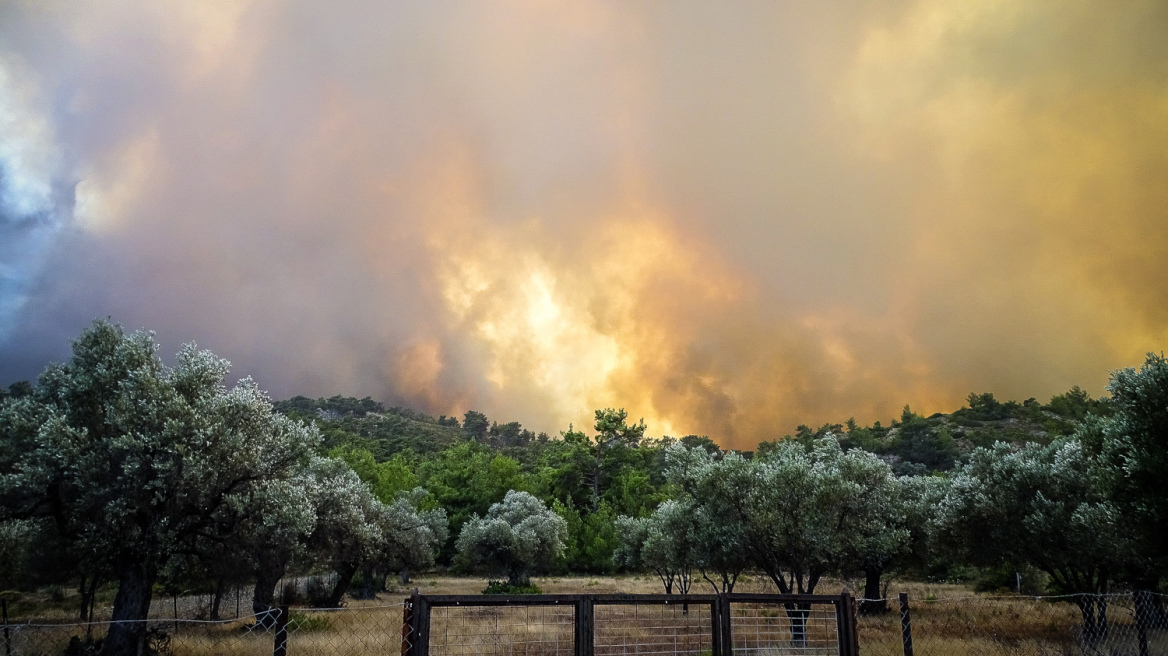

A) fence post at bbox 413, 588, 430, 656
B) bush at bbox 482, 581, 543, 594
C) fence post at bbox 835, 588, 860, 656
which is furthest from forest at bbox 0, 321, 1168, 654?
fence post at bbox 413, 588, 430, 656

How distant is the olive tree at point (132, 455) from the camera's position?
16.7 metres

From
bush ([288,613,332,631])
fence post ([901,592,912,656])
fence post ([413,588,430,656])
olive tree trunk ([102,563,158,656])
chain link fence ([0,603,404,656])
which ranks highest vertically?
fence post ([413,588,430,656])

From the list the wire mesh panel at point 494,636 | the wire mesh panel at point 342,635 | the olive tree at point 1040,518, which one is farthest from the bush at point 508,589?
the olive tree at point 1040,518

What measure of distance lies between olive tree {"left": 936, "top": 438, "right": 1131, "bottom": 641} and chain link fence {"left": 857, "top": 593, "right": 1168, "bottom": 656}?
2.02 feet

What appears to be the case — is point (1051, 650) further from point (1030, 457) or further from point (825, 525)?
point (1030, 457)

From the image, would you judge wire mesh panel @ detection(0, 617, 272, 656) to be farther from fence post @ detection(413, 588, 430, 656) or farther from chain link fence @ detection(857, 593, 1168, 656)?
chain link fence @ detection(857, 593, 1168, 656)

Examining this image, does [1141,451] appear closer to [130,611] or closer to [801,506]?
[801,506]

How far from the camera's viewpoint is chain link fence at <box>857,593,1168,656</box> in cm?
1566

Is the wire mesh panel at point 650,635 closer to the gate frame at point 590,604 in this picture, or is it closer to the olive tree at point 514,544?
the gate frame at point 590,604

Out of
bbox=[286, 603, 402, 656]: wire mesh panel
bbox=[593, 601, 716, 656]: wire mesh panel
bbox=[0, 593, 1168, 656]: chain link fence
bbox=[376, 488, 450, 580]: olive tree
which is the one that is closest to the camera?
bbox=[593, 601, 716, 656]: wire mesh panel

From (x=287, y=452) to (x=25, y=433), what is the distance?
694 centimetres

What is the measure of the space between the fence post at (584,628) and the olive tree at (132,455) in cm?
1263

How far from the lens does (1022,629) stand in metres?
23.3

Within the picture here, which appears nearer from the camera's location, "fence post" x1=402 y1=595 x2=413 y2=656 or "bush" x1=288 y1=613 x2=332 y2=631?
"fence post" x1=402 y1=595 x2=413 y2=656
